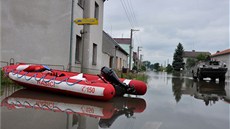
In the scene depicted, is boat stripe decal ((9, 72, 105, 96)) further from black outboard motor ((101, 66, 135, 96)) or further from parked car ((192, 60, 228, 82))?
parked car ((192, 60, 228, 82))

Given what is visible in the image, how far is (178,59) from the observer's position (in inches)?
2931

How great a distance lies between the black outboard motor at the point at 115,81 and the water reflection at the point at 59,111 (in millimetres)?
717

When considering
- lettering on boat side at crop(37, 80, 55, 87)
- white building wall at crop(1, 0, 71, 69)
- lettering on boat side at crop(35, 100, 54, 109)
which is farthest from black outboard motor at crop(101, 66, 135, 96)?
white building wall at crop(1, 0, 71, 69)

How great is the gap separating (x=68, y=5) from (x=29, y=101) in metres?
6.90

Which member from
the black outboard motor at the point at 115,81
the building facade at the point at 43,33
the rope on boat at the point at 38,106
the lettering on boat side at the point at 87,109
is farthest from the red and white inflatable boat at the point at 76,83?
the building facade at the point at 43,33

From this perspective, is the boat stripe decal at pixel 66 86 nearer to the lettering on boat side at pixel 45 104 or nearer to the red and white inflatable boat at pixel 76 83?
the red and white inflatable boat at pixel 76 83

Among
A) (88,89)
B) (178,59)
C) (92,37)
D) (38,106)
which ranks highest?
(178,59)

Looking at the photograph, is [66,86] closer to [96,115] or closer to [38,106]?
[38,106]

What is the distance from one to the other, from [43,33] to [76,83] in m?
5.61

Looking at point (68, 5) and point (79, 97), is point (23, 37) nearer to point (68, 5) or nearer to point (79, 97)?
point (68, 5)

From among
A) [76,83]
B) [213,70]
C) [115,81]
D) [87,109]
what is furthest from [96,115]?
[213,70]

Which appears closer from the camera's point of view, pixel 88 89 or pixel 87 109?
pixel 87 109

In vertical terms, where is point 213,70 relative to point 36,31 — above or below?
below

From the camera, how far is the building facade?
9.95m
